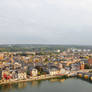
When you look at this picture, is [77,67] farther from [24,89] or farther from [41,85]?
[24,89]

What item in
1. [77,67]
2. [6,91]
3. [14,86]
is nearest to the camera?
[6,91]

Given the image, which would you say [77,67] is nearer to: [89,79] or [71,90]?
[89,79]

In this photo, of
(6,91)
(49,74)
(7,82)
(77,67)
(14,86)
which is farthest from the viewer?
(77,67)

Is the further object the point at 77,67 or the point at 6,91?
the point at 77,67

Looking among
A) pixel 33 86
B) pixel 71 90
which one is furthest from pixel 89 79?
A: pixel 33 86

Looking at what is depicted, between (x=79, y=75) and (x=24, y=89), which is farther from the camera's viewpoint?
(x=79, y=75)

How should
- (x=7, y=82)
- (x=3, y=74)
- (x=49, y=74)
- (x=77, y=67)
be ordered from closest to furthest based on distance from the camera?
(x=7, y=82) → (x=3, y=74) → (x=49, y=74) → (x=77, y=67)

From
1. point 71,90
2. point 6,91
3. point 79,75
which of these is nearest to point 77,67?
point 79,75

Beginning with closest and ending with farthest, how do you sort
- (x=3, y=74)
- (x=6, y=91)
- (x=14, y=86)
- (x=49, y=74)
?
(x=6, y=91) < (x=14, y=86) < (x=3, y=74) < (x=49, y=74)
